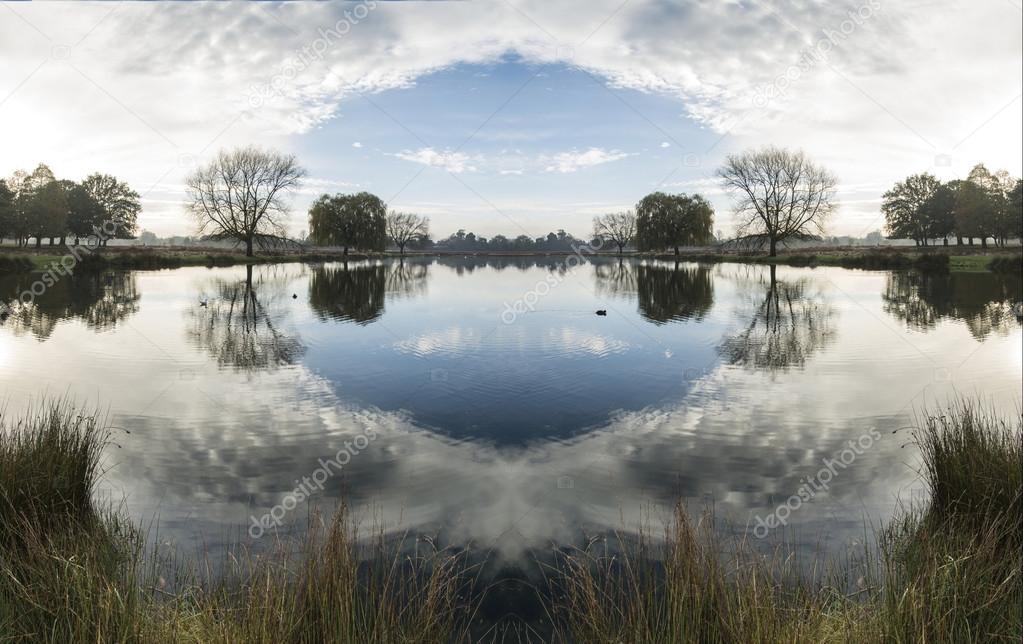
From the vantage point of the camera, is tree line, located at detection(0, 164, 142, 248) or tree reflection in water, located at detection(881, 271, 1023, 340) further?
tree line, located at detection(0, 164, 142, 248)

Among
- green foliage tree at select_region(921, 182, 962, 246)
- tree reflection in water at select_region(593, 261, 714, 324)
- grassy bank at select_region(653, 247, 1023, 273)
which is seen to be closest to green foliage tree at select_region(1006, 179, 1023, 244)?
grassy bank at select_region(653, 247, 1023, 273)

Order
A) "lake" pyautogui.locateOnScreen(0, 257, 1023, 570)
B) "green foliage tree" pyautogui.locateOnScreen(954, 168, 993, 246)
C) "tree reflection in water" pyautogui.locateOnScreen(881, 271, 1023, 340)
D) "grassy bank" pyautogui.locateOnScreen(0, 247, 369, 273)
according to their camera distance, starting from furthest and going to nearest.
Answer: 1. "green foliage tree" pyautogui.locateOnScreen(954, 168, 993, 246)
2. "grassy bank" pyautogui.locateOnScreen(0, 247, 369, 273)
3. "tree reflection in water" pyautogui.locateOnScreen(881, 271, 1023, 340)
4. "lake" pyautogui.locateOnScreen(0, 257, 1023, 570)

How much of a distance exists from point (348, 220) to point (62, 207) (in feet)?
135

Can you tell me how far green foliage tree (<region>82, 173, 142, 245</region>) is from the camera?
4040 inches

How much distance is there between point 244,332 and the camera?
22219mm

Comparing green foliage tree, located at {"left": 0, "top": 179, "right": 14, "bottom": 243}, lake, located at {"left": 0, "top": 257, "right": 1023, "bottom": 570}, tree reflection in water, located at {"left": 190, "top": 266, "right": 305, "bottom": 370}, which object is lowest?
lake, located at {"left": 0, "top": 257, "right": 1023, "bottom": 570}

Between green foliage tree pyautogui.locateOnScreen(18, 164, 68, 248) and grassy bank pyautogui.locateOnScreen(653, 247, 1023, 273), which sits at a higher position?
green foliage tree pyautogui.locateOnScreen(18, 164, 68, 248)

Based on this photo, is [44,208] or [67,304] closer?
[67,304]

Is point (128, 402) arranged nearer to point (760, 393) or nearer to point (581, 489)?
point (581, 489)

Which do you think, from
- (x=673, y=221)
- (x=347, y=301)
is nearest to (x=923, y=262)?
(x=673, y=221)

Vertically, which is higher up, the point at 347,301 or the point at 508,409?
the point at 347,301

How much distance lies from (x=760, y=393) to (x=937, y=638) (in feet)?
30.0

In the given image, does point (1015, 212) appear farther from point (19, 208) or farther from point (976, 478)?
point (19, 208)

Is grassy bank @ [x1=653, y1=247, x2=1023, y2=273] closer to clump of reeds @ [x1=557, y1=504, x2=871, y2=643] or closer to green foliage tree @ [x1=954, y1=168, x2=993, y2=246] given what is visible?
green foliage tree @ [x1=954, y1=168, x2=993, y2=246]
